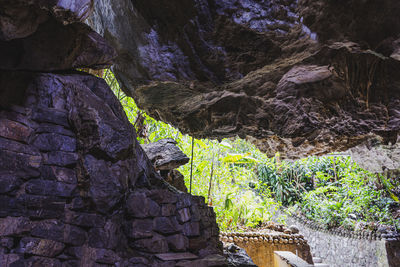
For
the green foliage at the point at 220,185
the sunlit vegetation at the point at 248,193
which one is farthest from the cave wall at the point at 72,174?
the green foliage at the point at 220,185

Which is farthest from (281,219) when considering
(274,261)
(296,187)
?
(274,261)

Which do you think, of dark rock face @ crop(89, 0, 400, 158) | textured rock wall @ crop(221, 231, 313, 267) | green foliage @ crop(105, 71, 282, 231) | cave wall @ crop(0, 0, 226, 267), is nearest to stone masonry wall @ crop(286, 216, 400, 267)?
textured rock wall @ crop(221, 231, 313, 267)

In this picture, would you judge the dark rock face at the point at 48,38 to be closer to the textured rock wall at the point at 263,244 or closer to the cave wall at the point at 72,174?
the cave wall at the point at 72,174

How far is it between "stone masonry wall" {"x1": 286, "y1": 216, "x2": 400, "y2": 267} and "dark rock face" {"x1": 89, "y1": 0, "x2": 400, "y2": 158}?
13.9 feet

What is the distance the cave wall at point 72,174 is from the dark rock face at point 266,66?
77cm

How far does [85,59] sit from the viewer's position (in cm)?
261

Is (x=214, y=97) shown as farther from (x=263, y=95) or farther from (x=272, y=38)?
(x=272, y=38)

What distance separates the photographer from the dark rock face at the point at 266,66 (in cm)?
266

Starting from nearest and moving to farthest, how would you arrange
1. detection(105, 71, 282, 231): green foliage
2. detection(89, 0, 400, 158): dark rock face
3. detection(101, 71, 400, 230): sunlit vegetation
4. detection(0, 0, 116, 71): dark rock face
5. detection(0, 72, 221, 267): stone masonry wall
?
detection(0, 0, 116, 71): dark rock face
detection(0, 72, 221, 267): stone masonry wall
detection(89, 0, 400, 158): dark rock face
detection(101, 71, 400, 230): sunlit vegetation
detection(105, 71, 282, 231): green foliage

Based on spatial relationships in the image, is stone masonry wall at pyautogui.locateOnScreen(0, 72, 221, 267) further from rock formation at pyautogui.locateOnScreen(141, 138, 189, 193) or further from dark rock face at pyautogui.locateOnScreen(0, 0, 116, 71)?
rock formation at pyautogui.locateOnScreen(141, 138, 189, 193)

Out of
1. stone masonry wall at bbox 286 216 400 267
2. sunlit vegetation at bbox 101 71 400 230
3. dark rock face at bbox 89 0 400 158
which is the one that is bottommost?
stone masonry wall at bbox 286 216 400 267

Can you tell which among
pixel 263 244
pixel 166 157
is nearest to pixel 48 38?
pixel 166 157

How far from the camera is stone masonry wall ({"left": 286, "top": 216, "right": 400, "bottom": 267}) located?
6.83 meters

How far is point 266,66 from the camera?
3.23m
